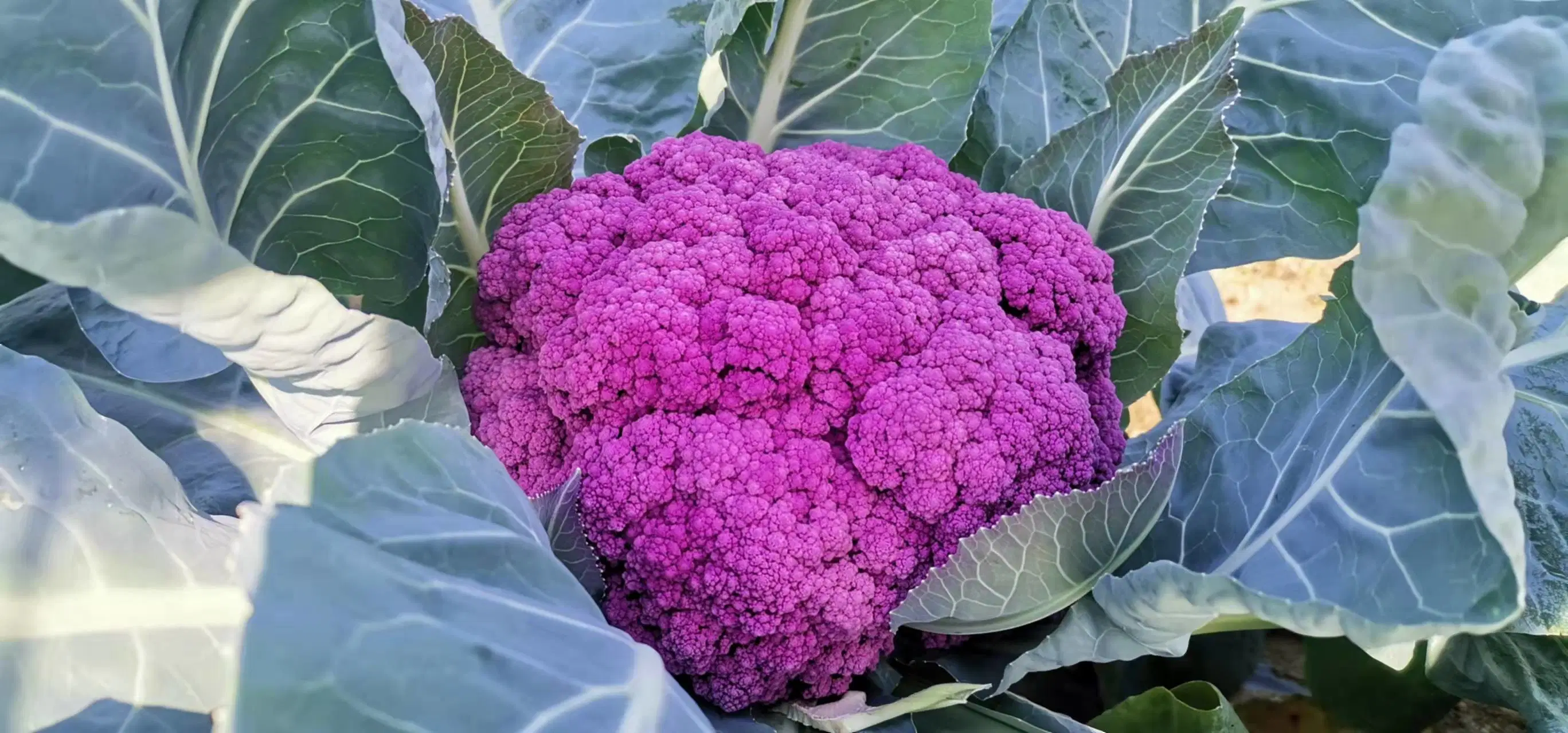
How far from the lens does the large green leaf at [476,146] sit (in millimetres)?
862

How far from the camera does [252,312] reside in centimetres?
64

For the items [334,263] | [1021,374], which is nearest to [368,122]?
[334,263]

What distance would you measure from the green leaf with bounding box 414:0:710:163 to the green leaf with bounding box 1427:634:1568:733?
0.92m

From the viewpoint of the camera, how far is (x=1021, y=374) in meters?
0.83

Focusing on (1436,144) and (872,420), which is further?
(872,420)

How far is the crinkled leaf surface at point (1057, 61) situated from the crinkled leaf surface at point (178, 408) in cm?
73

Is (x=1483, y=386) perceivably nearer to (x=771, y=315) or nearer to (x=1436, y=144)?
(x=1436, y=144)

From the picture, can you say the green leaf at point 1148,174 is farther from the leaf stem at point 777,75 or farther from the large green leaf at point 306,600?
the large green leaf at point 306,600

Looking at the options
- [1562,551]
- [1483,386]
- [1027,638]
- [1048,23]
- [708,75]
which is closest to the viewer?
[1483,386]

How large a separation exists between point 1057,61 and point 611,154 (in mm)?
475

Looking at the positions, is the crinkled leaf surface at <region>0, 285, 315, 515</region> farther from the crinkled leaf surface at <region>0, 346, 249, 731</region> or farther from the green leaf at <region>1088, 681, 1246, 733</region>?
the green leaf at <region>1088, 681, 1246, 733</region>

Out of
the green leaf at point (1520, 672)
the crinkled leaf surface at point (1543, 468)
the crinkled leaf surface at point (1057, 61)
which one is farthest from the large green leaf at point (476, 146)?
the green leaf at point (1520, 672)

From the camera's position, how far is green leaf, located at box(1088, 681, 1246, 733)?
86 cm

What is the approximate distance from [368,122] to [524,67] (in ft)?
1.21
